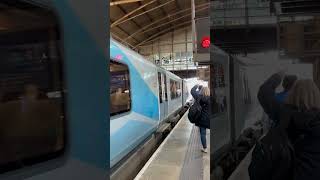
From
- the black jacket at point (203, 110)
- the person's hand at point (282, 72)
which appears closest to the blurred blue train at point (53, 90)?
the person's hand at point (282, 72)

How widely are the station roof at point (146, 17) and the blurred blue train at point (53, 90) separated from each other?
53.2 ft

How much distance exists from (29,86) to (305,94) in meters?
1.19

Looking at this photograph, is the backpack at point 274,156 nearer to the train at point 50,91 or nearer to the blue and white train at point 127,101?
the train at point 50,91

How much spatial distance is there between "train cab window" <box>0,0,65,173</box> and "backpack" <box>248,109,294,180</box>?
0.91m

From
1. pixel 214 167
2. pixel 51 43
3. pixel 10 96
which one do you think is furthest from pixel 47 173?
pixel 214 167

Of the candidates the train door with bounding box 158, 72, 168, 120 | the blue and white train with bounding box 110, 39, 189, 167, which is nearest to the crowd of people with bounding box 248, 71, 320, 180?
the blue and white train with bounding box 110, 39, 189, 167

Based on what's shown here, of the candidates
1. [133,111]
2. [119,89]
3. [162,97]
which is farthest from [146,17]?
[119,89]

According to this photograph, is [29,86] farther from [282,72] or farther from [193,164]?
[193,164]

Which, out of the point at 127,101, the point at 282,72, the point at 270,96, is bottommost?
the point at 127,101

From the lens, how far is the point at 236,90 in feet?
5.71

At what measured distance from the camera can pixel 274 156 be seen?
162 centimetres

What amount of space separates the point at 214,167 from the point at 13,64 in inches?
42.0

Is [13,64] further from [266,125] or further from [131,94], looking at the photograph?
[131,94]

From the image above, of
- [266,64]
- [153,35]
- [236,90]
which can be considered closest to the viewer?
[266,64]
